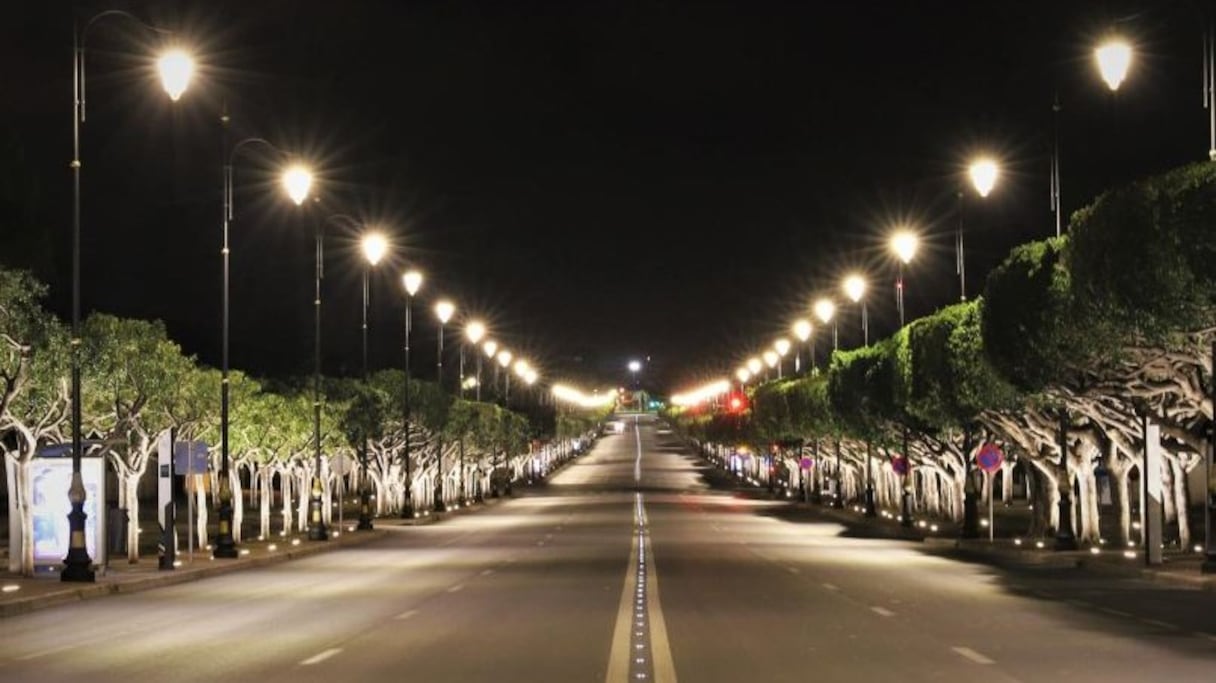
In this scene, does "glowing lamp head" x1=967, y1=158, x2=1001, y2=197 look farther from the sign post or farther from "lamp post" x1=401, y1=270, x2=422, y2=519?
"lamp post" x1=401, y1=270, x2=422, y2=519

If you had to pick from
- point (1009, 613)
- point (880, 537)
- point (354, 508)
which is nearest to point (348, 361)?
point (354, 508)

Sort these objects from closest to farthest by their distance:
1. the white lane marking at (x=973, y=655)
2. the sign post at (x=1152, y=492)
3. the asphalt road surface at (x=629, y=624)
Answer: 1. the asphalt road surface at (x=629, y=624)
2. the white lane marking at (x=973, y=655)
3. the sign post at (x=1152, y=492)

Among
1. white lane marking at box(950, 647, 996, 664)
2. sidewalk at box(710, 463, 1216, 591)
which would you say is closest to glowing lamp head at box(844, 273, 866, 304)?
sidewalk at box(710, 463, 1216, 591)

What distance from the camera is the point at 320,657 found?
21.1 metres

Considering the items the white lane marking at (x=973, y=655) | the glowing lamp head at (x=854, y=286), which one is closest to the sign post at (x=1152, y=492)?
the white lane marking at (x=973, y=655)

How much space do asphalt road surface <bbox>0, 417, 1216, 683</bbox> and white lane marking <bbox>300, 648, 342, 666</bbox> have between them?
0.05m

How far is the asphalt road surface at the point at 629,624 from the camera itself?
64.0ft

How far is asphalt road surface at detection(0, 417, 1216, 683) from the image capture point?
1950 centimetres

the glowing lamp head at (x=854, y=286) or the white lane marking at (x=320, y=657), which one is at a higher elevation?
the glowing lamp head at (x=854, y=286)

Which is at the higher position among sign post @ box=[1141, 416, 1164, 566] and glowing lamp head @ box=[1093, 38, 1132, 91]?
glowing lamp head @ box=[1093, 38, 1132, 91]

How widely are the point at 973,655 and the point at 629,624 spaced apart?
6056mm

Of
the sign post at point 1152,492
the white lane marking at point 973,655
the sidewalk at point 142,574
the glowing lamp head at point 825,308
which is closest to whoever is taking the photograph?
the white lane marking at point 973,655

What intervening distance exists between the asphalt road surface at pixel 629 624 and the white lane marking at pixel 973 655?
22mm

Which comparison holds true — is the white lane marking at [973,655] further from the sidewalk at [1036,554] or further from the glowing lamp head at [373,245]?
the glowing lamp head at [373,245]
